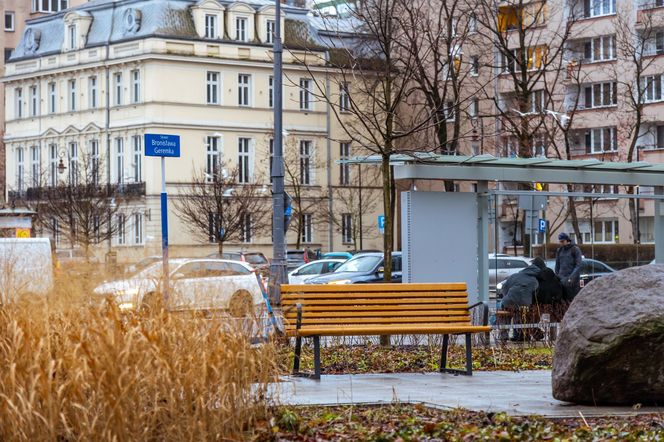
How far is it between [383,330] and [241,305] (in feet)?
Answer: 12.2

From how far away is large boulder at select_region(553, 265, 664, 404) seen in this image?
11648 mm

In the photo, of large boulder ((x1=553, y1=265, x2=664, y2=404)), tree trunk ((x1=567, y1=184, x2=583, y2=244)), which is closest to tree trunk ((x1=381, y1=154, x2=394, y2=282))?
large boulder ((x1=553, y1=265, x2=664, y2=404))

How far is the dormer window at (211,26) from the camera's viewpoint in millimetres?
81562

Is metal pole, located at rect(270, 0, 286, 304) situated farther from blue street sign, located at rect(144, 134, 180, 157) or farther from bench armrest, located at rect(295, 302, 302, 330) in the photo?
bench armrest, located at rect(295, 302, 302, 330)

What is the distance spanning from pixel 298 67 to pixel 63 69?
14.1 meters

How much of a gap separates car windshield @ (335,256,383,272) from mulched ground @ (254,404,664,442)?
85.5 feet

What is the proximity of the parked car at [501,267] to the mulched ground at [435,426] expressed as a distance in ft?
41.4

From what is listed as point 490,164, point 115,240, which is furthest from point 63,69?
point 490,164

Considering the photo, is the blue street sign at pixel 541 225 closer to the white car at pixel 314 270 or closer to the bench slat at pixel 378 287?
the bench slat at pixel 378 287

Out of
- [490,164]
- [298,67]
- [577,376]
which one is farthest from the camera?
[298,67]

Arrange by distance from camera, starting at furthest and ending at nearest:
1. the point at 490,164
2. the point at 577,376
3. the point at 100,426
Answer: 1. the point at 490,164
2. the point at 577,376
3. the point at 100,426

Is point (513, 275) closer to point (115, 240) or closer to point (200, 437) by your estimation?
point (200, 437)

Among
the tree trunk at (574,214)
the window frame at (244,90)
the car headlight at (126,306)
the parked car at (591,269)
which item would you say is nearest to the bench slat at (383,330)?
the car headlight at (126,306)

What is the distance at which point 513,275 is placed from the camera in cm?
2312
